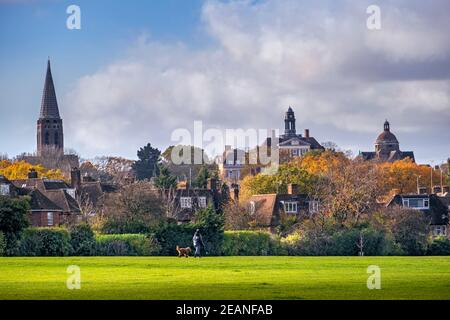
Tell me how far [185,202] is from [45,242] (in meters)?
44.3

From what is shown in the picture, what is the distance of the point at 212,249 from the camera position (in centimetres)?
7575

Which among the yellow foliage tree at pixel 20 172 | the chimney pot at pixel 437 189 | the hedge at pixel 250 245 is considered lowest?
the hedge at pixel 250 245

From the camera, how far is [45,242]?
68.5 m

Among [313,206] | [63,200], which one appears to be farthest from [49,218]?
[313,206]

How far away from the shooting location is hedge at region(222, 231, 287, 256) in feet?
252

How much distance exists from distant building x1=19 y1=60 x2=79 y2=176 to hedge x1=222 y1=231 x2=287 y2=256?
8373 cm

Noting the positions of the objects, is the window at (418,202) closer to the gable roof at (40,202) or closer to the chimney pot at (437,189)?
the chimney pot at (437,189)

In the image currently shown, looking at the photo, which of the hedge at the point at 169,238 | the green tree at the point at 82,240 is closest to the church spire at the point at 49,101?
the hedge at the point at 169,238

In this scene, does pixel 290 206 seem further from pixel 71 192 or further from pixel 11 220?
pixel 11 220

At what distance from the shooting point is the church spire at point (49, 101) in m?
173

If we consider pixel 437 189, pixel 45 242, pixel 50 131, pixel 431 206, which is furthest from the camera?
pixel 50 131

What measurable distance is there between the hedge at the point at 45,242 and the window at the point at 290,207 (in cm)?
3497

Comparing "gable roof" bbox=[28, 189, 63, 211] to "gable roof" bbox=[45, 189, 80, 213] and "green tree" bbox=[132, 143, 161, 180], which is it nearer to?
"gable roof" bbox=[45, 189, 80, 213]
